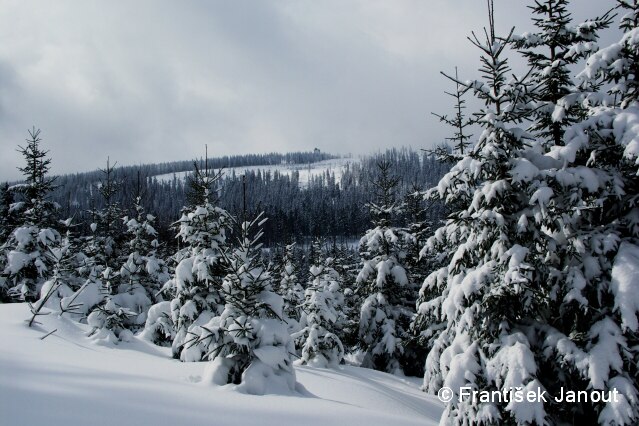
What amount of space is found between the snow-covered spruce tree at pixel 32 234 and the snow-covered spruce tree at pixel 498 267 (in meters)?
23.5

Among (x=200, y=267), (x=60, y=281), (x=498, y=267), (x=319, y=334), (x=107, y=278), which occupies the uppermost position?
(x=498, y=267)

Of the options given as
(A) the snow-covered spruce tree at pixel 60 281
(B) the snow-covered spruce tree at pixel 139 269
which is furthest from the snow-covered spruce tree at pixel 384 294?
(A) the snow-covered spruce tree at pixel 60 281

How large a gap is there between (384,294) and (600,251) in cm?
1572

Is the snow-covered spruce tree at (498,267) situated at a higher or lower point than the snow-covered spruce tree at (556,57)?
lower

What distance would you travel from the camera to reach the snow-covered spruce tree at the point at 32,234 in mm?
23000

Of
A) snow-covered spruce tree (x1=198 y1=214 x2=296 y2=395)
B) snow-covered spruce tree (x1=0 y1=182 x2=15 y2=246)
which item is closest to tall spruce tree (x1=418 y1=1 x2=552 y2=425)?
snow-covered spruce tree (x1=198 y1=214 x2=296 y2=395)

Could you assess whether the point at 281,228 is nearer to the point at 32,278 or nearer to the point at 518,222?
the point at 32,278

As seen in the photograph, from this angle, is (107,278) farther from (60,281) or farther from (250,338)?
(250,338)

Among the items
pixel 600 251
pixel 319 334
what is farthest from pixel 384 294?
A: pixel 600 251

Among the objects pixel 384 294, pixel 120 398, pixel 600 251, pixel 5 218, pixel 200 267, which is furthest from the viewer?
pixel 5 218

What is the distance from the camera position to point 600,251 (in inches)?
310

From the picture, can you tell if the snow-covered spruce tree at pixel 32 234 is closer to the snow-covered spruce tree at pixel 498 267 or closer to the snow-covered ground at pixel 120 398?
the snow-covered ground at pixel 120 398

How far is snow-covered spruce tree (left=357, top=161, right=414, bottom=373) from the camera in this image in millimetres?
22203

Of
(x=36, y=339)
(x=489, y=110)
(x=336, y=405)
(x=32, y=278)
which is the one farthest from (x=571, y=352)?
(x=32, y=278)
